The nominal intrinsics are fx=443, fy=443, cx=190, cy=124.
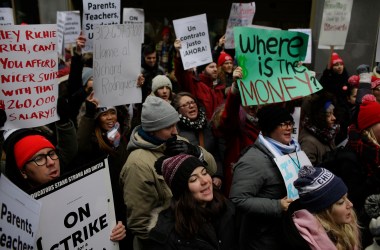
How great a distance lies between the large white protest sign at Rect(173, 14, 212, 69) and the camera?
18.4 ft

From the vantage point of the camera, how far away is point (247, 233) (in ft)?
10.2

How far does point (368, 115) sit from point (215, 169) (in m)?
1.25

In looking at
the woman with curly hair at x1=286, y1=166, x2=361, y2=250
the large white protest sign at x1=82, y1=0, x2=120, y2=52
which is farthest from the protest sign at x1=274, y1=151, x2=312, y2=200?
the large white protest sign at x1=82, y1=0, x2=120, y2=52

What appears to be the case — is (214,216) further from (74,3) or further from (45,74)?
(74,3)

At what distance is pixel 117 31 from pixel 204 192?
7.49 feet

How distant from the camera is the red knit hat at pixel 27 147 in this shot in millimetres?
2582

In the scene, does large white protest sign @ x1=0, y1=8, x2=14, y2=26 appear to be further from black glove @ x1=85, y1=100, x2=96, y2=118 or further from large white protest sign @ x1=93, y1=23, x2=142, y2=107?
black glove @ x1=85, y1=100, x2=96, y2=118

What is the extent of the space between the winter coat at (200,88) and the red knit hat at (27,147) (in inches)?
113

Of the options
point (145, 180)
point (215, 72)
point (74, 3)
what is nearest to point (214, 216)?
point (145, 180)

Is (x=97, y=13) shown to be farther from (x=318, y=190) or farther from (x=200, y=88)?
(x=318, y=190)

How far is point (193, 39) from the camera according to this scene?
18.9 ft

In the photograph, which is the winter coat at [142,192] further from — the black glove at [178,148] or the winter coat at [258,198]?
the winter coat at [258,198]

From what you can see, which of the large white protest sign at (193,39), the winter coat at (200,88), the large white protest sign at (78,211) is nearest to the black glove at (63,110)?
the large white protest sign at (78,211)

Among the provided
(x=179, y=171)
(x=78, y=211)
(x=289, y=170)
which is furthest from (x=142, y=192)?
(x=289, y=170)
